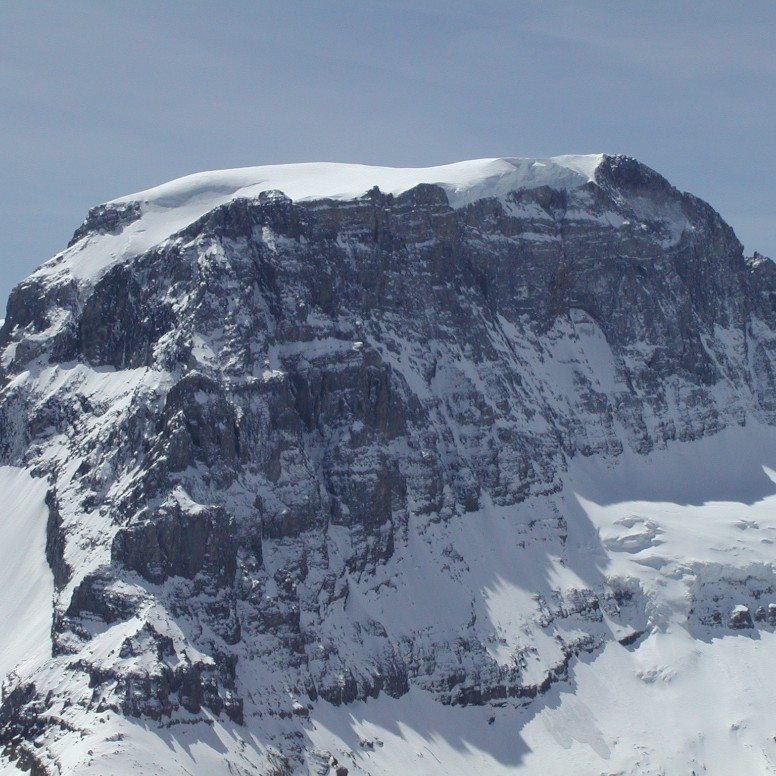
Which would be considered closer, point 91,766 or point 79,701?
point 91,766

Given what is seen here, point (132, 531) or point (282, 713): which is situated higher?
point (132, 531)

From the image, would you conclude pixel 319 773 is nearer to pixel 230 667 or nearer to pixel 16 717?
pixel 230 667

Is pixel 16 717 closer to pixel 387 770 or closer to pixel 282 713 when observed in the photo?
pixel 282 713

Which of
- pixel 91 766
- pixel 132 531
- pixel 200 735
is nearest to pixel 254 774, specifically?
pixel 200 735

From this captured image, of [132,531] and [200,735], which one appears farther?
[132,531]

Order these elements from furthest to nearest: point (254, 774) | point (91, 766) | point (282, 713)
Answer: point (282, 713), point (254, 774), point (91, 766)

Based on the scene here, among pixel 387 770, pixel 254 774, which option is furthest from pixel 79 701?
pixel 387 770

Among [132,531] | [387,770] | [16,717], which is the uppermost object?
[132,531]

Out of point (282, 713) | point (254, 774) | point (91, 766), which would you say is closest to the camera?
point (91, 766)

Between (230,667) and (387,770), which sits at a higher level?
(230,667)
